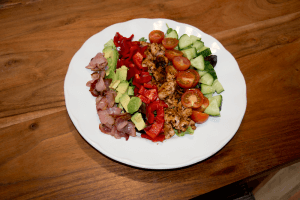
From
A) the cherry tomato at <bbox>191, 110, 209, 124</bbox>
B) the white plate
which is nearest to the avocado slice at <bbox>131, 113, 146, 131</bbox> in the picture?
the white plate

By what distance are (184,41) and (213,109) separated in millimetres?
962

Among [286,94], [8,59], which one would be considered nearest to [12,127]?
[8,59]

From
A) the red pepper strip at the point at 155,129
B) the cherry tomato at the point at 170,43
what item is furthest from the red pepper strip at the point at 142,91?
the cherry tomato at the point at 170,43

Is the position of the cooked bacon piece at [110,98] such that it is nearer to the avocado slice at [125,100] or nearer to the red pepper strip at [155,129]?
the avocado slice at [125,100]

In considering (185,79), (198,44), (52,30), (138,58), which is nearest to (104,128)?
(138,58)

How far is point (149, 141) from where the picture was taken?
1939mm

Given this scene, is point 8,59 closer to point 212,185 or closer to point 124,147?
point 124,147

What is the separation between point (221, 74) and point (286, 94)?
95 cm

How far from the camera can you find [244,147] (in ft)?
6.96

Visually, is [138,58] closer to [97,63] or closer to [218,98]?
[97,63]

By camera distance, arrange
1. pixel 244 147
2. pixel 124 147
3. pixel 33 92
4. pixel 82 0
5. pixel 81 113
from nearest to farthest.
→ pixel 124 147, pixel 81 113, pixel 244 147, pixel 33 92, pixel 82 0

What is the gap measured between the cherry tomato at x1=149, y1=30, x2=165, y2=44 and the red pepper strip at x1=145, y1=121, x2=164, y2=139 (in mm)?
1119

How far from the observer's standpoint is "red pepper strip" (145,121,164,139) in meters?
1.95

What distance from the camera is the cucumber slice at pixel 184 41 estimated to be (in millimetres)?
2393
